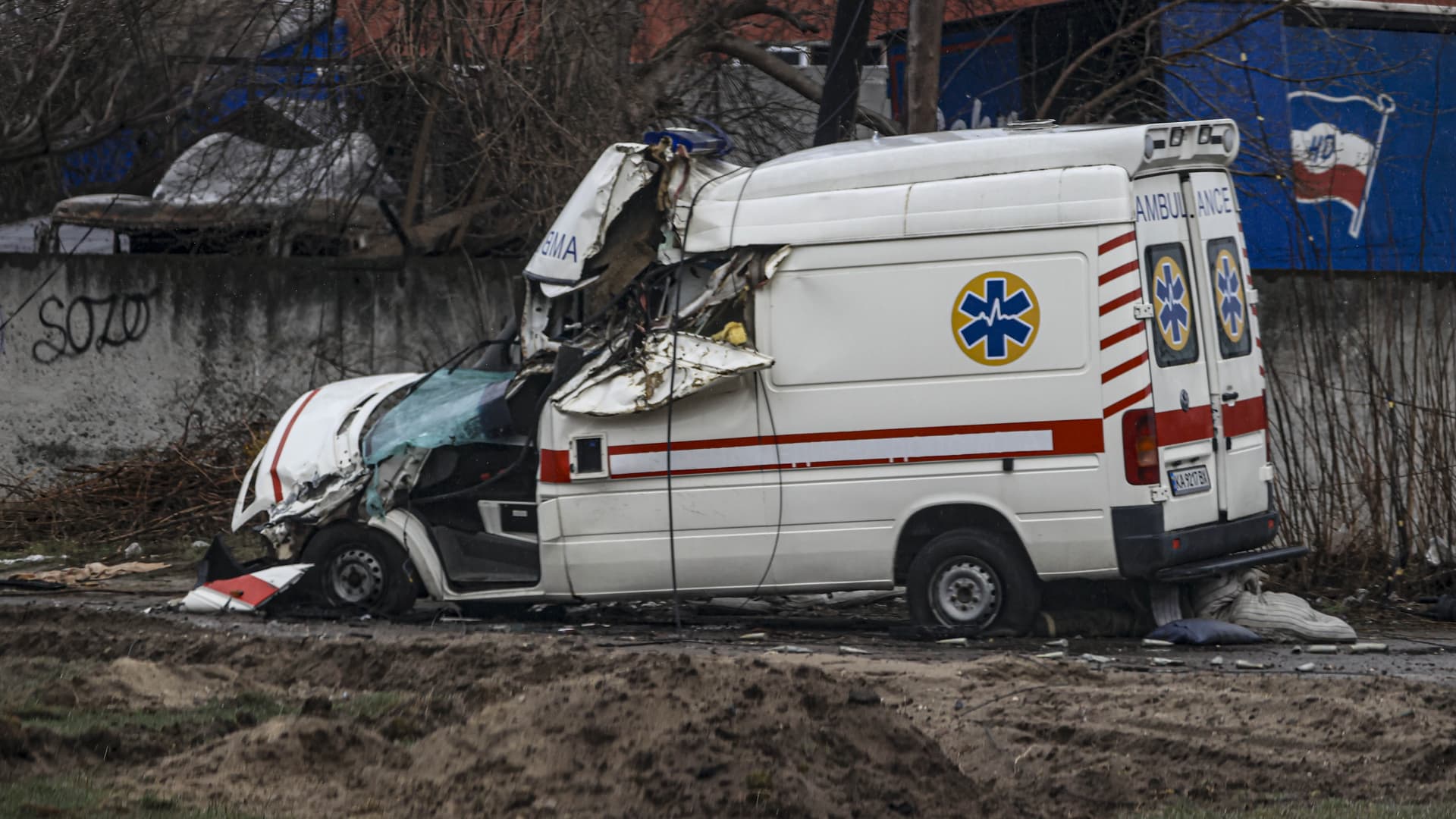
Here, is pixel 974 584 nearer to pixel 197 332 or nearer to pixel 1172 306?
pixel 1172 306

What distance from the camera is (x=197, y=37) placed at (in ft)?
53.0

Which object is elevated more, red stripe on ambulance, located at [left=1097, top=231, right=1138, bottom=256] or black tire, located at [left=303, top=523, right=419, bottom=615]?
red stripe on ambulance, located at [left=1097, top=231, right=1138, bottom=256]

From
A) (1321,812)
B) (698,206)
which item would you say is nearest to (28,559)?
(698,206)

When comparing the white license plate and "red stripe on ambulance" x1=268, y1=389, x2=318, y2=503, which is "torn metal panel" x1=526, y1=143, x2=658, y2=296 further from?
the white license plate

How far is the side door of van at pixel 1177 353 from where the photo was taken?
8430 millimetres

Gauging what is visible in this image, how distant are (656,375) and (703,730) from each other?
3.74 metres

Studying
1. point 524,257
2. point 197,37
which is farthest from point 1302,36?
point 197,37

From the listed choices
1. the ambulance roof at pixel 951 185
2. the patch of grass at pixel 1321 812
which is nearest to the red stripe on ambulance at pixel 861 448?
the ambulance roof at pixel 951 185

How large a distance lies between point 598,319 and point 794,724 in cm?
444

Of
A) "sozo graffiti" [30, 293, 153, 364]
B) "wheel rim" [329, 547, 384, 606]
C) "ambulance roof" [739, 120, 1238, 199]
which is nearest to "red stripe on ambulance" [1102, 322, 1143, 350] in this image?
"ambulance roof" [739, 120, 1238, 199]

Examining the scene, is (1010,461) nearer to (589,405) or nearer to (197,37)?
(589,405)

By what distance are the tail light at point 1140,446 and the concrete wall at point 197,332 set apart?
24.5 ft

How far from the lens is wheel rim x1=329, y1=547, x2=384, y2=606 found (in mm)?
9867

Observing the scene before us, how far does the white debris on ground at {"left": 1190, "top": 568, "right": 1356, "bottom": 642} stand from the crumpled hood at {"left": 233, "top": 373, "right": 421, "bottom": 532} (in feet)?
15.7
